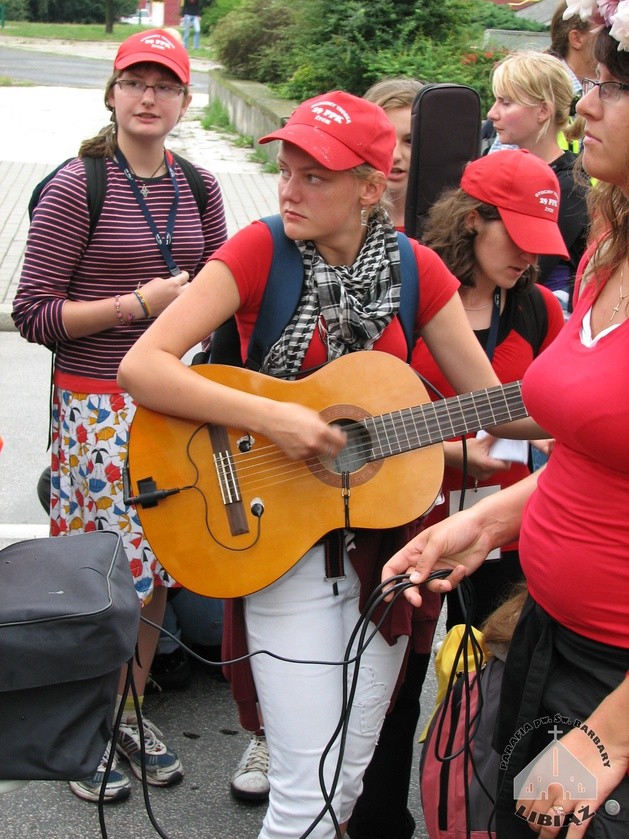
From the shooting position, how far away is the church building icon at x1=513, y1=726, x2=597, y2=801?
1.67m

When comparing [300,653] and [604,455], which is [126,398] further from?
[604,455]

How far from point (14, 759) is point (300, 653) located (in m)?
0.67

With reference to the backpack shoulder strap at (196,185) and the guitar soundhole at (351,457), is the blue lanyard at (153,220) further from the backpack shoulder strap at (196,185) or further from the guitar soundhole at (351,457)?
the guitar soundhole at (351,457)

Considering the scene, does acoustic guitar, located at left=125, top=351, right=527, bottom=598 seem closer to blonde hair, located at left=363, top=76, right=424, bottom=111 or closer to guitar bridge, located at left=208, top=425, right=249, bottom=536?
guitar bridge, located at left=208, top=425, right=249, bottom=536

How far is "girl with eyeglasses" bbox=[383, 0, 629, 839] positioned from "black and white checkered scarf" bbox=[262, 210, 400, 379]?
0.50 metres

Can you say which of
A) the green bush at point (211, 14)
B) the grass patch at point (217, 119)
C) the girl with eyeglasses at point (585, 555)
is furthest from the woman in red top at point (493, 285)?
the green bush at point (211, 14)

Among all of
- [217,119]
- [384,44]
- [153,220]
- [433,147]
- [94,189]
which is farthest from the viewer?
[217,119]

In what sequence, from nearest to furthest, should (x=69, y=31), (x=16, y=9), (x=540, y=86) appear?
(x=540, y=86) → (x=69, y=31) → (x=16, y=9)

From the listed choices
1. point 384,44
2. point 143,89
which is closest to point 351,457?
point 143,89

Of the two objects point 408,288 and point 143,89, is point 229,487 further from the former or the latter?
point 143,89

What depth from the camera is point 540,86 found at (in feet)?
13.6

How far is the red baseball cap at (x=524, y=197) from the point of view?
9.18ft

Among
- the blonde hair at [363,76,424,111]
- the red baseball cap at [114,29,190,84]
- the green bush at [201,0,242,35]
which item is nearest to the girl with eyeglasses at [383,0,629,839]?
the red baseball cap at [114,29,190,84]

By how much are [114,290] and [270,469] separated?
3.15 ft
